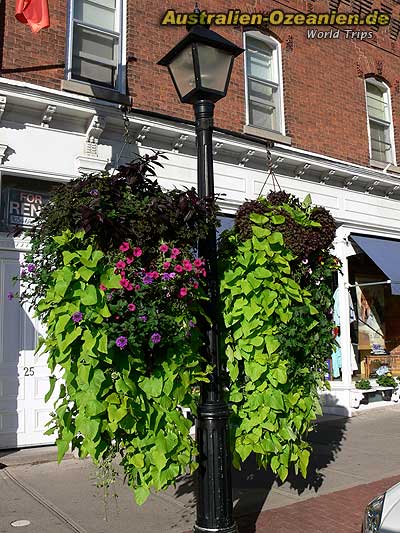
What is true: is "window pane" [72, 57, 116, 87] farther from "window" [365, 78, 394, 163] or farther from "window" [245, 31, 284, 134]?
"window" [365, 78, 394, 163]

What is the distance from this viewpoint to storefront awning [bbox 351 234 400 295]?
1043 cm

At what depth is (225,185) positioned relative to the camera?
9055mm

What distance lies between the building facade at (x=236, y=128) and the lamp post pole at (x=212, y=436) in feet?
4.08

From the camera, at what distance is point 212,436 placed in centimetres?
354

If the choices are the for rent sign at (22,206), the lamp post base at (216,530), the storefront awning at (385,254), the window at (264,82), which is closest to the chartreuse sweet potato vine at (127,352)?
the lamp post base at (216,530)

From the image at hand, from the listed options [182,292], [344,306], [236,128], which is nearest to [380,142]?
[344,306]

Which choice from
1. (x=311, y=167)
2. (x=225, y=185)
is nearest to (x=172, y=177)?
(x=225, y=185)

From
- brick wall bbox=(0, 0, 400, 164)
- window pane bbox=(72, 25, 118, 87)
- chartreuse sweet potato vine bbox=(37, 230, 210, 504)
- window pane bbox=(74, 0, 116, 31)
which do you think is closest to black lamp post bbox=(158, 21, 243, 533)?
chartreuse sweet potato vine bbox=(37, 230, 210, 504)

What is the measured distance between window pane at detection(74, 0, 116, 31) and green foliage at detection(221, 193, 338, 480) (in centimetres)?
562

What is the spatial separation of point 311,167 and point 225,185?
6.73 feet

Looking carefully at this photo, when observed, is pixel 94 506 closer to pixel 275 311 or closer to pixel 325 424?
pixel 275 311

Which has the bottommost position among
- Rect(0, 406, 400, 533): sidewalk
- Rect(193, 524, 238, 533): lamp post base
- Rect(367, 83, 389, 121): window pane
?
Rect(0, 406, 400, 533): sidewalk

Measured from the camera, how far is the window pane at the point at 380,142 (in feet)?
39.4

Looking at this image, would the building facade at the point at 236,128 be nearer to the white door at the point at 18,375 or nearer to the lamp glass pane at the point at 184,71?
the white door at the point at 18,375
